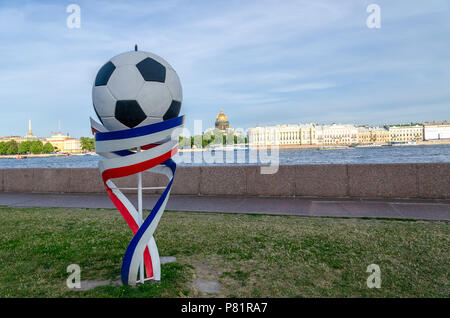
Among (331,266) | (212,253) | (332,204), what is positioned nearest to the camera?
(331,266)

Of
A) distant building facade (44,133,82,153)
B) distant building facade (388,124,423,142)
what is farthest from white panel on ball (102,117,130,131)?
distant building facade (388,124,423,142)

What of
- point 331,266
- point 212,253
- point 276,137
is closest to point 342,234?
point 331,266

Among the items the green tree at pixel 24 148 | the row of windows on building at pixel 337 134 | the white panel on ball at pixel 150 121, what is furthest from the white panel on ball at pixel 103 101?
the green tree at pixel 24 148

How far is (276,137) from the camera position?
175375mm

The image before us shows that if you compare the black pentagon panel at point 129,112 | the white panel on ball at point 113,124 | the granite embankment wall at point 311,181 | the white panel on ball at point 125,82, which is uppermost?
the white panel on ball at point 125,82

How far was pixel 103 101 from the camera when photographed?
3.44 m

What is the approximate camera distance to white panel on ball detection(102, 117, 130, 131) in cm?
347

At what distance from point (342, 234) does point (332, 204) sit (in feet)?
10.7

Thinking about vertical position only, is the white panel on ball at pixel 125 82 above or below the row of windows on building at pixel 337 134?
below

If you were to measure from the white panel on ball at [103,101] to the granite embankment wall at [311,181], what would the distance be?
739 centimetres

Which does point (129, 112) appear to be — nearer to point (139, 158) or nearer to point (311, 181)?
point (139, 158)

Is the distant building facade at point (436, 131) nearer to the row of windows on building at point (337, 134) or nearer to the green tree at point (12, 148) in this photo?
the row of windows on building at point (337, 134)

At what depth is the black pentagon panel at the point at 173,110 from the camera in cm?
360

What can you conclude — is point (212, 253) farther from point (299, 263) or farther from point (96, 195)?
point (96, 195)
